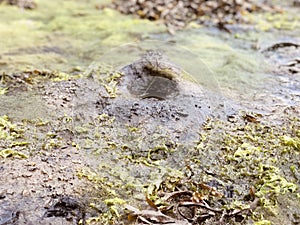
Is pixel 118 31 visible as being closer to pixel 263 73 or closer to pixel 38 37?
pixel 38 37

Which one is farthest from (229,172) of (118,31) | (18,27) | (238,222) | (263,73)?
(18,27)

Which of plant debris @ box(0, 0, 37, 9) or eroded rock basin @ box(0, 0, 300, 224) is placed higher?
plant debris @ box(0, 0, 37, 9)

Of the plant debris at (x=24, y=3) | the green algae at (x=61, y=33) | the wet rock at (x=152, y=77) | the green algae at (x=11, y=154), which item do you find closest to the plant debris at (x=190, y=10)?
the green algae at (x=61, y=33)

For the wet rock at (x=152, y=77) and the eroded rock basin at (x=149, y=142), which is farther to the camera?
the wet rock at (x=152, y=77)

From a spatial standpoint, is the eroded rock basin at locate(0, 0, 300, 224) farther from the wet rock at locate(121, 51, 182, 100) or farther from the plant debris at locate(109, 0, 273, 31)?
the plant debris at locate(109, 0, 273, 31)

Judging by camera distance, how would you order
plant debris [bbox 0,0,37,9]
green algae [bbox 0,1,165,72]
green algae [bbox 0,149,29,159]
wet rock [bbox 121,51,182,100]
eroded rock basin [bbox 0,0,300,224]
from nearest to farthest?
eroded rock basin [bbox 0,0,300,224] < green algae [bbox 0,149,29,159] < wet rock [bbox 121,51,182,100] < green algae [bbox 0,1,165,72] < plant debris [bbox 0,0,37,9]

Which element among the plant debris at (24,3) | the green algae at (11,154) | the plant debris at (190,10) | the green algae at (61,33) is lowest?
the green algae at (11,154)

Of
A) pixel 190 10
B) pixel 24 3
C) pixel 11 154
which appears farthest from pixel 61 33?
pixel 11 154

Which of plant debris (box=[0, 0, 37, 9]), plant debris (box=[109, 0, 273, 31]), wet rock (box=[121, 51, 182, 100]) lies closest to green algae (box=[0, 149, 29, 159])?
wet rock (box=[121, 51, 182, 100])

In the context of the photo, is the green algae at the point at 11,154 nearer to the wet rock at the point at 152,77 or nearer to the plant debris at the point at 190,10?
the wet rock at the point at 152,77

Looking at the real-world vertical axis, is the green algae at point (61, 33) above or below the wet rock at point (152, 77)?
below

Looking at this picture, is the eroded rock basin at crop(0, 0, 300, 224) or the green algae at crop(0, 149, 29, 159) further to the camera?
the green algae at crop(0, 149, 29, 159)
